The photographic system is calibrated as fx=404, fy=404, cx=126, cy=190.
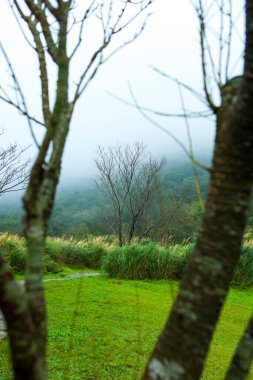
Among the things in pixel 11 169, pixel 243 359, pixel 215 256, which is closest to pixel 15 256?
pixel 11 169

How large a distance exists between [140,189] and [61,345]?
14642 mm

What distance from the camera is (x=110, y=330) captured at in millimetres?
4883

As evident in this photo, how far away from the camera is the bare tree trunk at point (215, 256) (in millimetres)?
1134

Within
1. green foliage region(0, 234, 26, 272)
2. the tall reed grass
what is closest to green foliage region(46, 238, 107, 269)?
the tall reed grass

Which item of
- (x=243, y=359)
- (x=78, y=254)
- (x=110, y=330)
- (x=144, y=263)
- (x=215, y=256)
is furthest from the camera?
(x=78, y=254)

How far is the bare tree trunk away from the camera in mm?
1134

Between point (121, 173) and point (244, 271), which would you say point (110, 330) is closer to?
point (244, 271)

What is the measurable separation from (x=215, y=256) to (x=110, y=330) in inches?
159

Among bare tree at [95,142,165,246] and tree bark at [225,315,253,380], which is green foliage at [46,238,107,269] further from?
tree bark at [225,315,253,380]

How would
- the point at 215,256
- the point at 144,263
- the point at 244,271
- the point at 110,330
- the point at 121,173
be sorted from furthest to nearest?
the point at 121,173 → the point at 244,271 → the point at 144,263 → the point at 110,330 → the point at 215,256

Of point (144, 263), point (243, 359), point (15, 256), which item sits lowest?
point (15, 256)

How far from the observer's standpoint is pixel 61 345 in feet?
13.7

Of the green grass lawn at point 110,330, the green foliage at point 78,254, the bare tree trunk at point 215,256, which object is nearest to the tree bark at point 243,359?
the bare tree trunk at point 215,256

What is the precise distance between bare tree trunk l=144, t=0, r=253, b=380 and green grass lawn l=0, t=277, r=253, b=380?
53 centimetres
